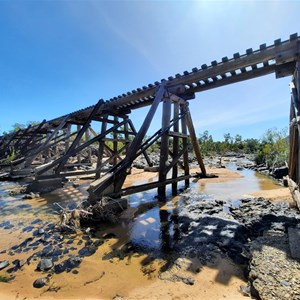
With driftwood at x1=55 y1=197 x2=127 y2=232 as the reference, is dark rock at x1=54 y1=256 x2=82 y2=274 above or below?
below

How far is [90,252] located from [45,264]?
0.68m

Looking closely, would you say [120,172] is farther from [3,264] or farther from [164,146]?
[3,264]

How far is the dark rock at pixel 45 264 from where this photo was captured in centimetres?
280

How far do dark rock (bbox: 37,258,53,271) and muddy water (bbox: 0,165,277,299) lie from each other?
7cm

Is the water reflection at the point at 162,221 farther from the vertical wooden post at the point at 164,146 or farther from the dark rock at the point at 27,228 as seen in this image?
the dark rock at the point at 27,228

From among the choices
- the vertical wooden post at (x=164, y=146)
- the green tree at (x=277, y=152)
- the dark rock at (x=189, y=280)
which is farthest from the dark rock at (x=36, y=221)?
the green tree at (x=277, y=152)

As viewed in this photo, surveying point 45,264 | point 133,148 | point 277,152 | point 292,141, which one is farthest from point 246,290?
point 277,152

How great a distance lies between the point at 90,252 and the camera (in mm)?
3299

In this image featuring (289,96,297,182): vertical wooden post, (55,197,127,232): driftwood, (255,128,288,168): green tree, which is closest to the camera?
(55,197,127,232): driftwood

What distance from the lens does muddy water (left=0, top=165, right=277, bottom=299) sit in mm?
2414

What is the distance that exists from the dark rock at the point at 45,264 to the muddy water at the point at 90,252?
2.6 inches

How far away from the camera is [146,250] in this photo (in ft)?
11.2

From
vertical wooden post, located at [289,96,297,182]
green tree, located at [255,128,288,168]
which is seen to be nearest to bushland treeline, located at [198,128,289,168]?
green tree, located at [255,128,288,168]

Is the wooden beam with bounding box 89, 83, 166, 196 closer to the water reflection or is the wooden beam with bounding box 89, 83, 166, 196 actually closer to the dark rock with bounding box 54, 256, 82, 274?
the water reflection
